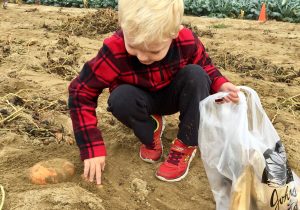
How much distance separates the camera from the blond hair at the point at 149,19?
1.73 m

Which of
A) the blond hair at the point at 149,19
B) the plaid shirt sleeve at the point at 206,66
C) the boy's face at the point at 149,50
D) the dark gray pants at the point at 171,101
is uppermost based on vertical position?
the blond hair at the point at 149,19

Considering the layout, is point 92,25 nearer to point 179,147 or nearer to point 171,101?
point 171,101

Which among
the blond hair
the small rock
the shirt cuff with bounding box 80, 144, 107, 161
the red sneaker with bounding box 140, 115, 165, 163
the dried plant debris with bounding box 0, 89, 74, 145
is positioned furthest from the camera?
the dried plant debris with bounding box 0, 89, 74, 145

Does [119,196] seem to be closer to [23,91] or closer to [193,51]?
[193,51]

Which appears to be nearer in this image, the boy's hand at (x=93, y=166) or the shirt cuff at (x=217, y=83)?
the boy's hand at (x=93, y=166)

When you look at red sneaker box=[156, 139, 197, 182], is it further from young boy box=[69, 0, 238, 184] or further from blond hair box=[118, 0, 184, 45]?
blond hair box=[118, 0, 184, 45]

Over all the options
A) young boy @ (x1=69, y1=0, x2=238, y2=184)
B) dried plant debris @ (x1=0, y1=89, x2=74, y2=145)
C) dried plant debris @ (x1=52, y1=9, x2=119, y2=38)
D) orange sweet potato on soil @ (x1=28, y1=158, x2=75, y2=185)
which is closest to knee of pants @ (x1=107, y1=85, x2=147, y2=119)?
young boy @ (x1=69, y1=0, x2=238, y2=184)

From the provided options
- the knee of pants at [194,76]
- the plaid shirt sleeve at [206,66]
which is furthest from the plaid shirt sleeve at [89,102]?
the plaid shirt sleeve at [206,66]

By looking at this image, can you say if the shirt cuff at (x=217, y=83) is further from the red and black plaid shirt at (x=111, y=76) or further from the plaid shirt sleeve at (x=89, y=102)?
the plaid shirt sleeve at (x=89, y=102)

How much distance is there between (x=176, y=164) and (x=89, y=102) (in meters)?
0.55

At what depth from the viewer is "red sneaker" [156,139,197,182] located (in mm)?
2271

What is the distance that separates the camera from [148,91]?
234cm

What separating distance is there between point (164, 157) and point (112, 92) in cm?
50

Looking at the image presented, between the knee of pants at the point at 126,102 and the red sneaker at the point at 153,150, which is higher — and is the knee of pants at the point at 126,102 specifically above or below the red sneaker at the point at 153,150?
above
